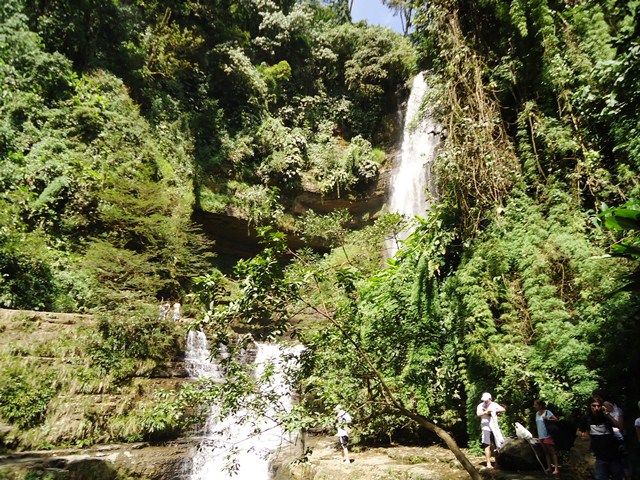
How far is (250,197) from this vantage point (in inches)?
709

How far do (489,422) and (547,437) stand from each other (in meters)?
1.03

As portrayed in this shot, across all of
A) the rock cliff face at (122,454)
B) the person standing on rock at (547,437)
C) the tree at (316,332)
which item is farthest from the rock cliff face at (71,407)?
the person standing on rock at (547,437)

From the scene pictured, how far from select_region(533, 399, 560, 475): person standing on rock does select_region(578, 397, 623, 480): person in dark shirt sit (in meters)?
0.93

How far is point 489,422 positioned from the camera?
6.14 m

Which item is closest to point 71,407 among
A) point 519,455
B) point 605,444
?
point 519,455

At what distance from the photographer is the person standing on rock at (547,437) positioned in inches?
205

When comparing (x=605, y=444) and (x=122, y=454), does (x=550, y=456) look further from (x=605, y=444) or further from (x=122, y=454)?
(x=122, y=454)

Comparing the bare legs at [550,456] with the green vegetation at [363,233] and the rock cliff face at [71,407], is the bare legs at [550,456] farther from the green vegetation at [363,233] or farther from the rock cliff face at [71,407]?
the rock cliff face at [71,407]

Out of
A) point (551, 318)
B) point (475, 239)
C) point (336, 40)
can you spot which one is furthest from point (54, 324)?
point (336, 40)

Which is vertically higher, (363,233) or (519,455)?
(363,233)

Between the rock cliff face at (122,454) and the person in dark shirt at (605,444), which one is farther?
the rock cliff face at (122,454)

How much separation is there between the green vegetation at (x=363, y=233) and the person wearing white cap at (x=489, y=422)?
253mm

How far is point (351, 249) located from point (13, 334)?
11.5 meters

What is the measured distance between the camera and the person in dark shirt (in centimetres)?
420
